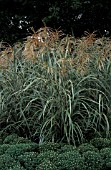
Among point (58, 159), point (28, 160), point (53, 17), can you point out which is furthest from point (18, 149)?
point (53, 17)

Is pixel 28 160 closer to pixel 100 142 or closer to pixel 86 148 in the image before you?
pixel 86 148

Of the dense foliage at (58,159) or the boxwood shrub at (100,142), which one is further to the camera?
the boxwood shrub at (100,142)

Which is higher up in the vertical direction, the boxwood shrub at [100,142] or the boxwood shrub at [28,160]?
the boxwood shrub at [100,142]

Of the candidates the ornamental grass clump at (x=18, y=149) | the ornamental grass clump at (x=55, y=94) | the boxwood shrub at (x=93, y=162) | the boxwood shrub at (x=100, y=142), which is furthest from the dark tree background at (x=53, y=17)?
the boxwood shrub at (x=93, y=162)

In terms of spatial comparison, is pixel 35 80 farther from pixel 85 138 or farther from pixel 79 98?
pixel 85 138

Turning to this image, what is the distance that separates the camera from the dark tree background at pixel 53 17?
997 cm

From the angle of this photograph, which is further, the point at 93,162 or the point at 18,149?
the point at 18,149

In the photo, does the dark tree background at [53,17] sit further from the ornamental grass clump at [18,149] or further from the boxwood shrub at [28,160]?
the boxwood shrub at [28,160]

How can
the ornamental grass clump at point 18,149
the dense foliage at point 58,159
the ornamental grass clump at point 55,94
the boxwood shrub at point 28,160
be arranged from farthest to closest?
the ornamental grass clump at point 55,94 < the ornamental grass clump at point 18,149 < the boxwood shrub at point 28,160 < the dense foliage at point 58,159

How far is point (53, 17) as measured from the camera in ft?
32.1

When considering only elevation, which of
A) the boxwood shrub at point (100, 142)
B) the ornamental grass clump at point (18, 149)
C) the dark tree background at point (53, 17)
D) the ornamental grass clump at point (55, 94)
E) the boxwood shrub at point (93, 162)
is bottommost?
the boxwood shrub at point (93, 162)

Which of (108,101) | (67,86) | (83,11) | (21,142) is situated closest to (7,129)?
(21,142)

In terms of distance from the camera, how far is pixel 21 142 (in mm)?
5035

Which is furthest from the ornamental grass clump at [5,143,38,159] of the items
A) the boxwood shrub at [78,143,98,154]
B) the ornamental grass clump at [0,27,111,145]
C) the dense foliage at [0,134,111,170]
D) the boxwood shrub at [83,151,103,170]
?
the boxwood shrub at [83,151,103,170]
